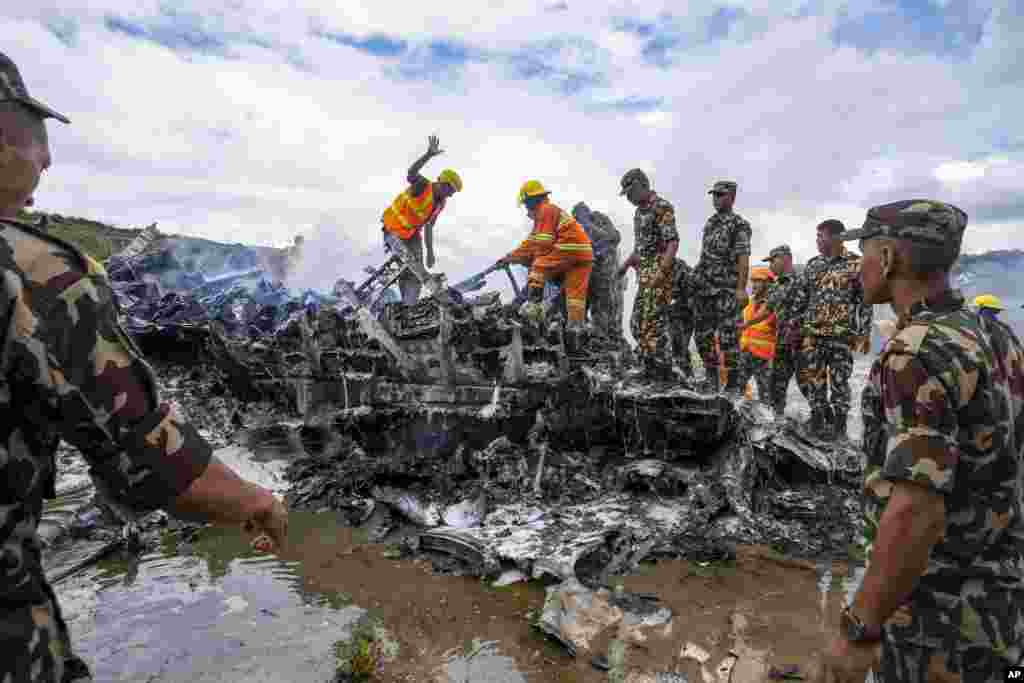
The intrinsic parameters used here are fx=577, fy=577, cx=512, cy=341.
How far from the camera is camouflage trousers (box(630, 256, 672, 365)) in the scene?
6090mm

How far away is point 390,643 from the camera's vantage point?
10.4ft

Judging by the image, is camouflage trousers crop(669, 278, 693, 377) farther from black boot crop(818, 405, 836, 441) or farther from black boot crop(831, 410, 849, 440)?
black boot crop(831, 410, 849, 440)

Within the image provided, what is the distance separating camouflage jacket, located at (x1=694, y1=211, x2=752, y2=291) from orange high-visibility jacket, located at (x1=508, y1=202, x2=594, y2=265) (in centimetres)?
138

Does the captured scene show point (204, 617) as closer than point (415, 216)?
Yes

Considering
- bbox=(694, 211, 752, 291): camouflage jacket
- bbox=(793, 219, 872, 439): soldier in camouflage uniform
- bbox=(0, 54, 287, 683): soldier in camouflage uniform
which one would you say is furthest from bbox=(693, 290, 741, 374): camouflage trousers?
bbox=(0, 54, 287, 683): soldier in camouflage uniform

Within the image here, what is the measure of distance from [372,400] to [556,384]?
197cm

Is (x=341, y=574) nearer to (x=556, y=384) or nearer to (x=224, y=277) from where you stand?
(x=556, y=384)

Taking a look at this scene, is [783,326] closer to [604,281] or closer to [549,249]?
[604,281]

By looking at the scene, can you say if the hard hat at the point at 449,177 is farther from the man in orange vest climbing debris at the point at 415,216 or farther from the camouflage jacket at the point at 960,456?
the camouflage jacket at the point at 960,456

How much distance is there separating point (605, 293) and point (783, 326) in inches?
93.5

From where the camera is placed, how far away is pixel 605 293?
8031mm

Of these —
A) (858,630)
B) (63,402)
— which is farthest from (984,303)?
(63,402)

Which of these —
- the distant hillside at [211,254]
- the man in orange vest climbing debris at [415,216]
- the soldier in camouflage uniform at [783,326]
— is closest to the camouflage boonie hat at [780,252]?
the soldier in camouflage uniform at [783,326]

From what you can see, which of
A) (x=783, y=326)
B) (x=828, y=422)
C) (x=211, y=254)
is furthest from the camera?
(x=211, y=254)
